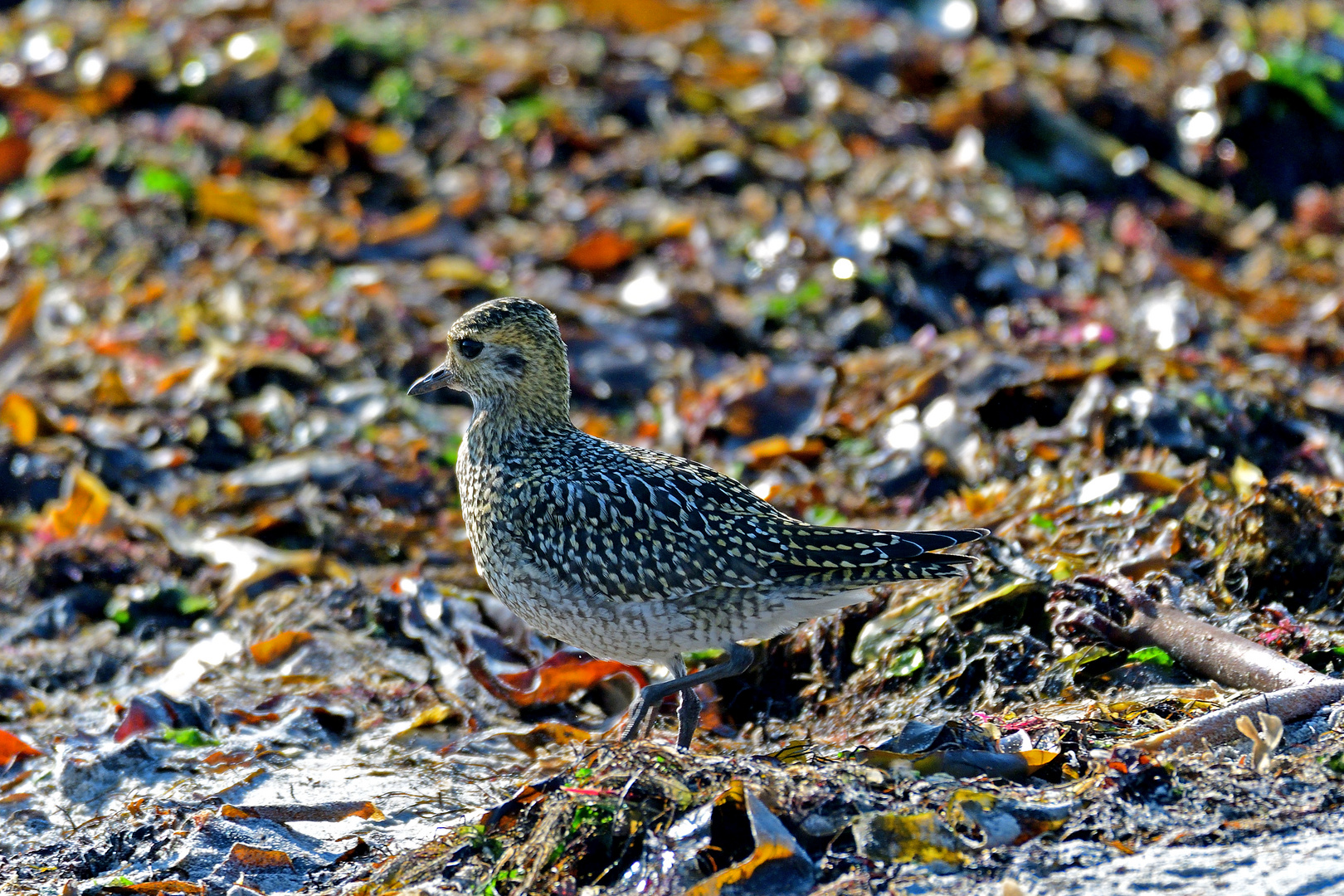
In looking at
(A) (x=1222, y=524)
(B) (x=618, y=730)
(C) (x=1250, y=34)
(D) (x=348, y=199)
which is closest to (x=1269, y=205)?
(C) (x=1250, y=34)

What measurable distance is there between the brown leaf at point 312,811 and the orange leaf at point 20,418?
3.26 metres

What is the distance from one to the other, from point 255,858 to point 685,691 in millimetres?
1447

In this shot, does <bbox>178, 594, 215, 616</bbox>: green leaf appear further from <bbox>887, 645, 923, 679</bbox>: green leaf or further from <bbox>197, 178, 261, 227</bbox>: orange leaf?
<bbox>197, 178, 261, 227</bbox>: orange leaf

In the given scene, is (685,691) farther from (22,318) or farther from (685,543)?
(22,318)

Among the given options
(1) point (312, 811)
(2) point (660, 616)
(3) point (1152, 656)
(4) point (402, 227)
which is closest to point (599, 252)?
(4) point (402, 227)

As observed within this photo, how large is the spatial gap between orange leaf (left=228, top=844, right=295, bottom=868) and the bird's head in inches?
70.1


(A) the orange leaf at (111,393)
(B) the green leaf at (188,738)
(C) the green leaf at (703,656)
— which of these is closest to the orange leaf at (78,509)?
(A) the orange leaf at (111,393)

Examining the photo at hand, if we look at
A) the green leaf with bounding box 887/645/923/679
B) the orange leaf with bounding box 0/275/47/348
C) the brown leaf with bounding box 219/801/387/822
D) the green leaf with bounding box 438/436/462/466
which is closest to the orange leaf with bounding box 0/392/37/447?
the orange leaf with bounding box 0/275/47/348

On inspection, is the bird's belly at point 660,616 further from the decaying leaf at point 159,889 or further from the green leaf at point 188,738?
the decaying leaf at point 159,889

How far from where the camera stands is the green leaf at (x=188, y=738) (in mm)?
4922

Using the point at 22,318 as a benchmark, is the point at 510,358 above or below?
above

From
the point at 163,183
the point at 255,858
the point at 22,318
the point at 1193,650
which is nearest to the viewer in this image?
the point at 255,858

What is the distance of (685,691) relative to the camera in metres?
4.74

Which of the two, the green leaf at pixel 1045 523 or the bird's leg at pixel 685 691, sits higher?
the green leaf at pixel 1045 523
